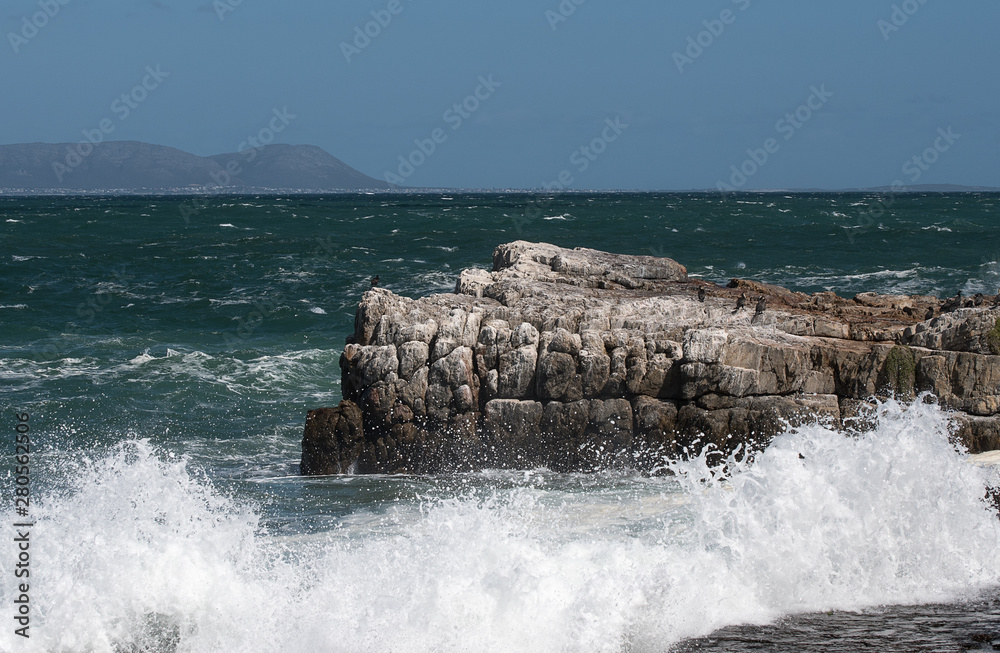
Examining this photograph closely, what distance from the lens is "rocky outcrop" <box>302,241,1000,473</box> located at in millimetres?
12711

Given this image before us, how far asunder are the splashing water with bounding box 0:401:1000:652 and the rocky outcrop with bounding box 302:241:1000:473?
161 cm

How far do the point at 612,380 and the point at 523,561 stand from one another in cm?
476

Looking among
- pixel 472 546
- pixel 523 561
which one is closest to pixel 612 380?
pixel 472 546

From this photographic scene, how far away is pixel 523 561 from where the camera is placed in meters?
8.80

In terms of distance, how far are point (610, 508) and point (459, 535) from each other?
254 cm

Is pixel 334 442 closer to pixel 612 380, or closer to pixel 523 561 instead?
pixel 612 380

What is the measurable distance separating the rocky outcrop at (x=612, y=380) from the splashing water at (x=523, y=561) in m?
1.61

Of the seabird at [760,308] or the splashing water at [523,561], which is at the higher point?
the seabird at [760,308]

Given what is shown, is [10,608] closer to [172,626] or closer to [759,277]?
[172,626]

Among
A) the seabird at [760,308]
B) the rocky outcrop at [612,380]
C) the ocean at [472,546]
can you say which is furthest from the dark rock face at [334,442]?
the seabird at [760,308]

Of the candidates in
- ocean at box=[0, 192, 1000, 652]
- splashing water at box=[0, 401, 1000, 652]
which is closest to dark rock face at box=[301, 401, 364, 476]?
ocean at box=[0, 192, 1000, 652]

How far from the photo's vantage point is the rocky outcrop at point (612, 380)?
41.7 feet

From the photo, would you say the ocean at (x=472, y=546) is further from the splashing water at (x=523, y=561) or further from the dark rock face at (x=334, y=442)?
the dark rock face at (x=334, y=442)

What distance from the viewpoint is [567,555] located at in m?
9.19
